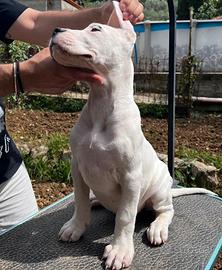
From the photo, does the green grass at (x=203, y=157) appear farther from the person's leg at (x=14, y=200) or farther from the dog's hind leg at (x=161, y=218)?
the dog's hind leg at (x=161, y=218)

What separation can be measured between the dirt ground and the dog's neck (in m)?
1.99

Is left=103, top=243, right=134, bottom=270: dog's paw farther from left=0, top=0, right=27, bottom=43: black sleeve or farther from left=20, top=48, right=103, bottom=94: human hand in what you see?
left=0, top=0, right=27, bottom=43: black sleeve

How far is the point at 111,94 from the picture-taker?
57.3 inches

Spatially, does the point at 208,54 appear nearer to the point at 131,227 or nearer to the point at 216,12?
the point at 131,227

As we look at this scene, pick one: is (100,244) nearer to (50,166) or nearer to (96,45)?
(96,45)

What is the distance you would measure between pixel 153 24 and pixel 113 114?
31.0ft

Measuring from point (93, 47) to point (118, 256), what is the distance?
0.69 meters

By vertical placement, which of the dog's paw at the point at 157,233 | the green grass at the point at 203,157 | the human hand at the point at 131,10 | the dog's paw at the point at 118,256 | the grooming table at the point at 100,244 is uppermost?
the human hand at the point at 131,10

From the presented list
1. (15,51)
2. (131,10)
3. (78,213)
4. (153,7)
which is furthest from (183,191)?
(153,7)

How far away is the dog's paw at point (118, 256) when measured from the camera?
143 centimetres

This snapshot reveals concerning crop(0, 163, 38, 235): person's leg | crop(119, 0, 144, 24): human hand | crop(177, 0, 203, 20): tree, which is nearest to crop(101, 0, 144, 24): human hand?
crop(119, 0, 144, 24): human hand

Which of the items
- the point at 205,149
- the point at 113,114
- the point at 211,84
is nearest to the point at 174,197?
the point at 113,114

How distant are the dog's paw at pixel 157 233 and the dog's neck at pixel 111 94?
478 mm

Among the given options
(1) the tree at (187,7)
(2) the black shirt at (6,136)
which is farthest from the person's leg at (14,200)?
(1) the tree at (187,7)
